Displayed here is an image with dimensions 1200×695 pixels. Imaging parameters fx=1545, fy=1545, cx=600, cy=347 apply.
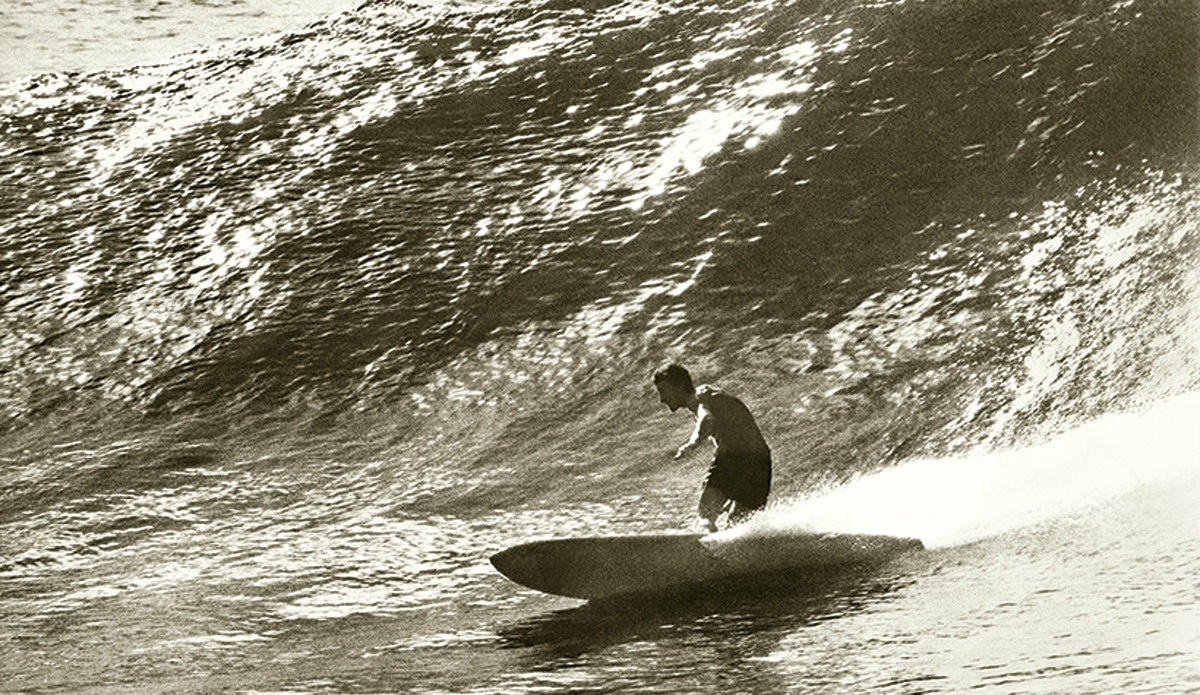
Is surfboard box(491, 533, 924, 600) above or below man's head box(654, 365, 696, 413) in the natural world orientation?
below

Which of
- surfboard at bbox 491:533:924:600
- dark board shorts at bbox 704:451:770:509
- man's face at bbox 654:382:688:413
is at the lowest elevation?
surfboard at bbox 491:533:924:600

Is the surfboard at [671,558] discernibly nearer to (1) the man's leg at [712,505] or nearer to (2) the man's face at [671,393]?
(1) the man's leg at [712,505]

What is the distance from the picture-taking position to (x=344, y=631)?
914 cm

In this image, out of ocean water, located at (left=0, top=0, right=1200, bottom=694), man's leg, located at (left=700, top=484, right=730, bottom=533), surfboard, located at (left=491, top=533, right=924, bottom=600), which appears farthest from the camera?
man's leg, located at (left=700, top=484, right=730, bottom=533)

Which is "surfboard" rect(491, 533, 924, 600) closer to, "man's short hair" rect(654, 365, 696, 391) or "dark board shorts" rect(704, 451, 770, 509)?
"dark board shorts" rect(704, 451, 770, 509)

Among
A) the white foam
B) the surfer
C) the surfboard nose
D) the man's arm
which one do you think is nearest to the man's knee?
the surfer

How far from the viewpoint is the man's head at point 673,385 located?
8391mm

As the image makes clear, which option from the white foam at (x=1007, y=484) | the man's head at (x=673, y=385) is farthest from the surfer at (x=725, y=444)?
the white foam at (x=1007, y=484)

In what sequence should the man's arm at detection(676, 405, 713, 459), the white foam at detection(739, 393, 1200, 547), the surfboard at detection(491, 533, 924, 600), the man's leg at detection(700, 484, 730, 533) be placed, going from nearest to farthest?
the surfboard at detection(491, 533, 924, 600), the man's arm at detection(676, 405, 713, 459), the man's leg at detection(700, 484, 730, 533), the white foam at detection(739, 393, 1200, 547)

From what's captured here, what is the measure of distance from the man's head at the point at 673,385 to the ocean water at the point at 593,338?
797 mm

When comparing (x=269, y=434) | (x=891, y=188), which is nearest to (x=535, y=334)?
(x=269, y=434)

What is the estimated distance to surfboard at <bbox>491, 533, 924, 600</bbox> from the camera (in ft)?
27.0

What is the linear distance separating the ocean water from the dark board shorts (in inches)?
7.3

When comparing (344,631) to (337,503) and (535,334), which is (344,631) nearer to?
(337,503)
